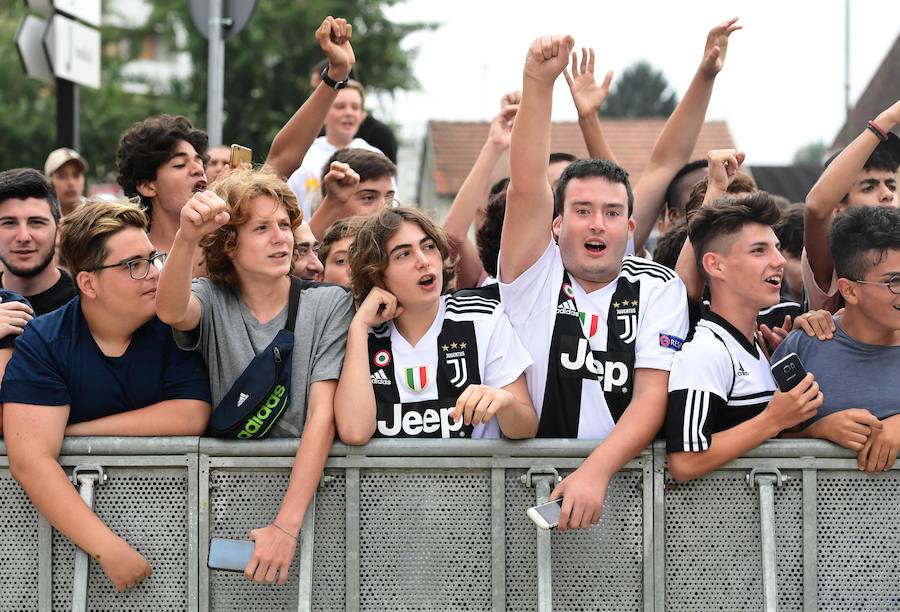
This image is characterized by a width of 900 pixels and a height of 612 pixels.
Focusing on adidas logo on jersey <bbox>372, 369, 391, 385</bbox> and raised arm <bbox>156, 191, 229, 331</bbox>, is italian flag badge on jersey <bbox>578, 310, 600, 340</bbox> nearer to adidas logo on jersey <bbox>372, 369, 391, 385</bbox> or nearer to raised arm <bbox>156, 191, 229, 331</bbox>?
adidas logo on jersey <bbox>372, 369, 391, 385</bbox>

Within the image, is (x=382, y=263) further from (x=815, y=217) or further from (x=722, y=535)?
(x=815, y=217)

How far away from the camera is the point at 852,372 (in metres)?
3.81

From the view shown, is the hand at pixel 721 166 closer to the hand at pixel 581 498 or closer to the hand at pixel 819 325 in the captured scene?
the hand at pixel 819 325

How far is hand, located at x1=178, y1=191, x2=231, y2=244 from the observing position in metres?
3.47

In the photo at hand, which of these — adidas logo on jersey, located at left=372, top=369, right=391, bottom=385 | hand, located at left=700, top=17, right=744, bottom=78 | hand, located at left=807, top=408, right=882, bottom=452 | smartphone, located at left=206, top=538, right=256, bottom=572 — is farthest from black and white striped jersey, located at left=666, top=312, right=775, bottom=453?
hand, located at left=700, top=17, right=744, bottom=78

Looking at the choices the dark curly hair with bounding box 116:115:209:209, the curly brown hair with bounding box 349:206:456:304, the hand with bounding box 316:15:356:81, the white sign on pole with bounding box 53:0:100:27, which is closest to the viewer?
the curly brown hair with bounding box 349:206:456:304

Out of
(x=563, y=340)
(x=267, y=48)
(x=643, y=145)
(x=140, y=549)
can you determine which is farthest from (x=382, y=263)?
(x=643, y=145)

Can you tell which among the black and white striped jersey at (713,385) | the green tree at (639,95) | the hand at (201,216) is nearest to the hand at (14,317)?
the hand at (201,216)

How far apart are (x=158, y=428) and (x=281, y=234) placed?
86cm

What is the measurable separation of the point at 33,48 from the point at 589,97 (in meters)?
4.25

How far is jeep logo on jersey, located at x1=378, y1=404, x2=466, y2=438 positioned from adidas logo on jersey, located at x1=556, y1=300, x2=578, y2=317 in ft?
1.95

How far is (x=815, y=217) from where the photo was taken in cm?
455

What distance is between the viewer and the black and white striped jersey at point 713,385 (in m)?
3.54

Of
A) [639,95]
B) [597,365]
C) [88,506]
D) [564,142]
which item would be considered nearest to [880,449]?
[597,365]
